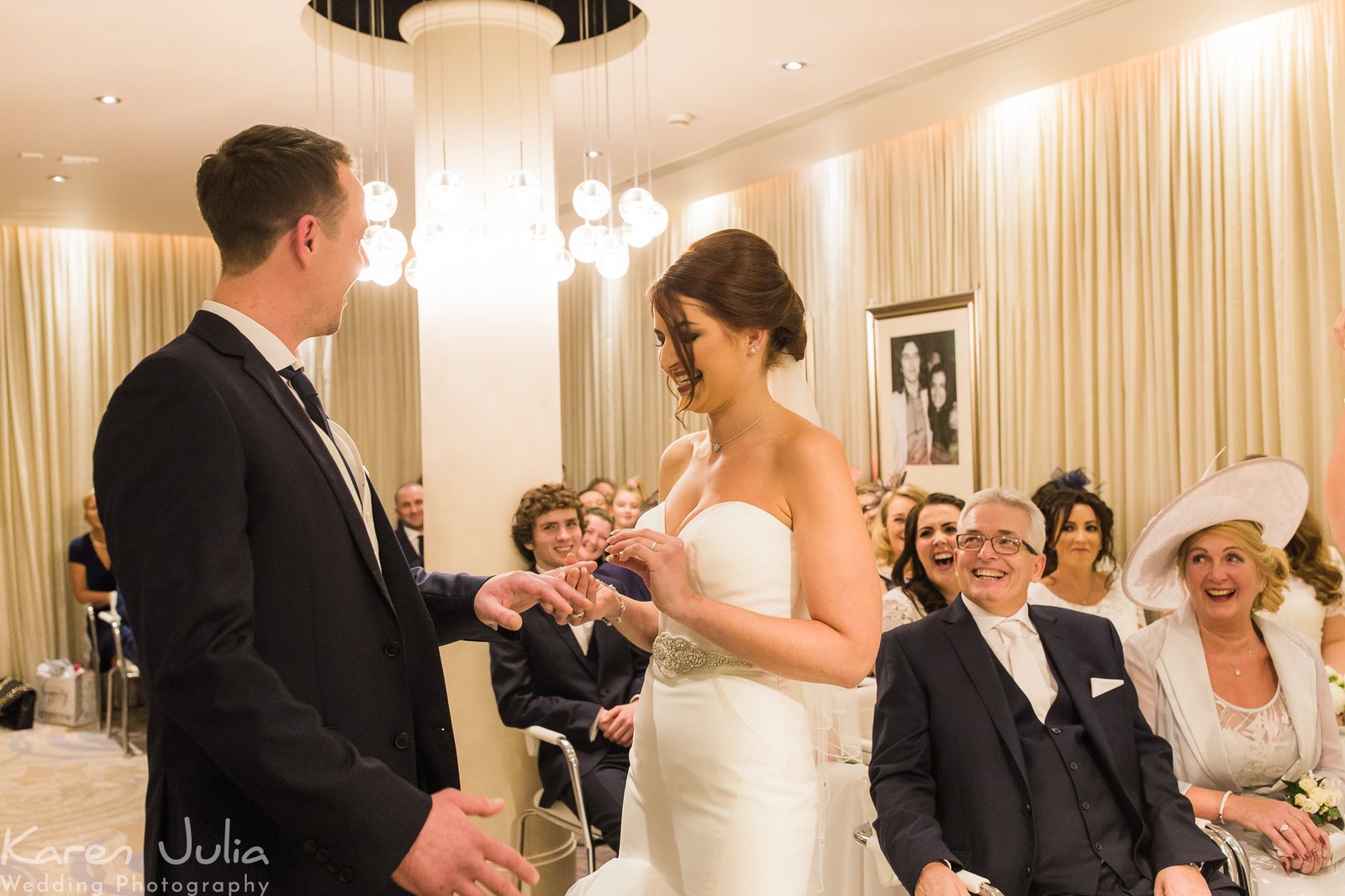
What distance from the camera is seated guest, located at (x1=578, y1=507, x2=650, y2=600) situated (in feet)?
15.2

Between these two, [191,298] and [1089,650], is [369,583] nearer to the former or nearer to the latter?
[1089,650]

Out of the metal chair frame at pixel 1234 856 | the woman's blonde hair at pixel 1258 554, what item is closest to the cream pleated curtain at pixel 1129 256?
the woman's blonde hair at pixel 1258 554

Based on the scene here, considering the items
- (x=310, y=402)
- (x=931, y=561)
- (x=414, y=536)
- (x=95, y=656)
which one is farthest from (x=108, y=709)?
(x=310, y=402)

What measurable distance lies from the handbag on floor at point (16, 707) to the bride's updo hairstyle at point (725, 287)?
8.37m

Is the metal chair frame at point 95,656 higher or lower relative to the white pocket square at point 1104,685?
lower

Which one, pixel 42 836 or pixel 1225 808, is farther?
pixel 42 836

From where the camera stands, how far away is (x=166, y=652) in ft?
4.50

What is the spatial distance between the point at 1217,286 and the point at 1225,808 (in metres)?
3.56

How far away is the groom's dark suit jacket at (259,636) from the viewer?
137cm

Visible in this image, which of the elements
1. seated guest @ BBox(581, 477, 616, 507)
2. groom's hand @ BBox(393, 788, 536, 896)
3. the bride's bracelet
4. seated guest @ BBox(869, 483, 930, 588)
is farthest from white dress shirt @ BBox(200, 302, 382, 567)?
seated guest @ BBox(581, 477, 616, 507)

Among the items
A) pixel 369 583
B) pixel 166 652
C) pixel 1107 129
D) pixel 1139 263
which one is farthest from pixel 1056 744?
pixel 1107 129

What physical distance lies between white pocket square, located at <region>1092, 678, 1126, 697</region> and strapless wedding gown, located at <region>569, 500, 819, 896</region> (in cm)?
102

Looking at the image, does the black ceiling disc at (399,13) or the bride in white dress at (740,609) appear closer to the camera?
the bride in white dress at (740,609)

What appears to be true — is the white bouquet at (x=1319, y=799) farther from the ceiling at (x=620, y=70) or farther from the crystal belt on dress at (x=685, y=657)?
the ceiling at (x=620, y=70)
